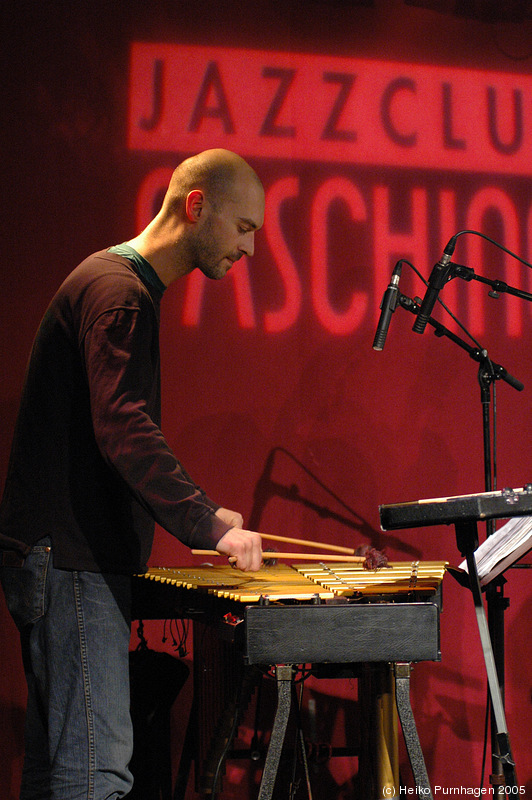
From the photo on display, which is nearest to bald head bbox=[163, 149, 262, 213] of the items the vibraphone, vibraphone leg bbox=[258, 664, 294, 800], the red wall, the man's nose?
the man's nose

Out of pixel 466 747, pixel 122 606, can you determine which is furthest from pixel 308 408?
pixel 122 606

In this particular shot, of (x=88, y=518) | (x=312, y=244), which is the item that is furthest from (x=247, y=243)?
(x=312, y=244)

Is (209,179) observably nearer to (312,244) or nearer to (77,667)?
(77,667)

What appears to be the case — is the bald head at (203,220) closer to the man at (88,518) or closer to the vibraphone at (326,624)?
the man at (88,518)

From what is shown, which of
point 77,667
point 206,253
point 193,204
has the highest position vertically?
point 193,204

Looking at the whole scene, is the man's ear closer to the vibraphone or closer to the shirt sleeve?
the shirt sleeve

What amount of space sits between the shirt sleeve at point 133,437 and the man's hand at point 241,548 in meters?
0.02

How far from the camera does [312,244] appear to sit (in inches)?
149

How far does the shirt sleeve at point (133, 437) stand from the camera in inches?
70.4

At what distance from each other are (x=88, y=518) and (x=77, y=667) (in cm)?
32

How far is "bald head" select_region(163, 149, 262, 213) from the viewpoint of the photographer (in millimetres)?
2164

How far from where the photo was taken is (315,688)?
363 centimetres

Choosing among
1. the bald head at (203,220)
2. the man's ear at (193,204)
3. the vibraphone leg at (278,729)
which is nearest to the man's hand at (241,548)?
the vibraphone leg at (278,729)

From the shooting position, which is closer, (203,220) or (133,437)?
(133,437)
